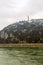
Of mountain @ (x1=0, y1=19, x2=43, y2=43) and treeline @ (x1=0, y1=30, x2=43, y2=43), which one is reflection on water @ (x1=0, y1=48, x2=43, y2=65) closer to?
treeline @ (x1=0, y1=30, x2=43, y2=43)

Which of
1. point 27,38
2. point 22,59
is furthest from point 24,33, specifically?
point 22,59

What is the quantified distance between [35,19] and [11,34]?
73.0ft

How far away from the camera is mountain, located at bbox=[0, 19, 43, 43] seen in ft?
291

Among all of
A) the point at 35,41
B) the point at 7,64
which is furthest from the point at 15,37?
the point at 7,64

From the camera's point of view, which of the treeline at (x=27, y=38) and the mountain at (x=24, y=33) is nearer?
the treeline at (x=27, y=38)

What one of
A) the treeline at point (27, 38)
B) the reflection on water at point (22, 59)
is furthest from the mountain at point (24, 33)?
the reflection on water at point (22, 59)

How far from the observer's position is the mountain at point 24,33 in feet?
291

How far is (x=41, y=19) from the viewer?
111375 millimetres

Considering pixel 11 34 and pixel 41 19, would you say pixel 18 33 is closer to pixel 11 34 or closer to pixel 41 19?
pixel 11 34

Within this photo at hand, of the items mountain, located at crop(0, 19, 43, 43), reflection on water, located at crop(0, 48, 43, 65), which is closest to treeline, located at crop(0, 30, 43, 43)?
mountain, located at crop(0, 19, 43, 43)

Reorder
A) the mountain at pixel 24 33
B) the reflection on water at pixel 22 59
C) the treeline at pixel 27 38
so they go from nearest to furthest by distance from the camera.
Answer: the reflection on water at pixel 22 59, the treeline at pixel 27 38, the mountain at pixel 24 33

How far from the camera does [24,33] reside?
9444 centimetres

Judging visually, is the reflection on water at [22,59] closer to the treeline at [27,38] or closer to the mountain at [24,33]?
the treeline at [27,38]

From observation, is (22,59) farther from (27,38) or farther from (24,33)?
(24,33)
